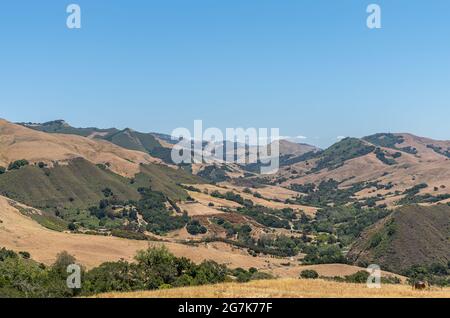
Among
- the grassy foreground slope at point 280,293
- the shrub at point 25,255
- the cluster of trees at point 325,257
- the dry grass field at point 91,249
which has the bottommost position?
the cluster of trees at point 325,257

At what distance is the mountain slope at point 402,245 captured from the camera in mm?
170250

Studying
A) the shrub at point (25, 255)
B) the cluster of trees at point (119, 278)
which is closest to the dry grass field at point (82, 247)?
the shrub at point (25, 255)

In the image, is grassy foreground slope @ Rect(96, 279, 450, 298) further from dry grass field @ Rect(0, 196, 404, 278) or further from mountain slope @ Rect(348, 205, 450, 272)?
mountain slope @ Rect(348, 205, 450, 272)

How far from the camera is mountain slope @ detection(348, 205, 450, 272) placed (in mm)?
170250

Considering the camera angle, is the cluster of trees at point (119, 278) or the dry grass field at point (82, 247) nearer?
the cluster of trees at point (119, 278)

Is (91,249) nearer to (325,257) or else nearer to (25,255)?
(25,255)

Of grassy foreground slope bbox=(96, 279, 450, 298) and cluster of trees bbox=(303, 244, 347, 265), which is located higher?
grassy foreground slope bbox=(96, 279, 450, 298)

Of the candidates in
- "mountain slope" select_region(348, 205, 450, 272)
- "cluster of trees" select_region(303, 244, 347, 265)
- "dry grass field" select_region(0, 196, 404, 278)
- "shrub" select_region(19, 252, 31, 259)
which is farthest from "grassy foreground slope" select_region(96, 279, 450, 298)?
"mountain slope" select_region(348, 205, 450, 272)

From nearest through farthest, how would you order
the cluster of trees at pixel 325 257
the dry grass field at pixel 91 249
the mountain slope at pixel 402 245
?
the dry grass field at pixel 91 249, the cluster of trees at pixel 325 257, the mountain slope at pixel 402 245

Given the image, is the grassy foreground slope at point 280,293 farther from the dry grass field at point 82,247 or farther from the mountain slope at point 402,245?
the mountain slope at point 402,245

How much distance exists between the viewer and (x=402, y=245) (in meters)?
178
